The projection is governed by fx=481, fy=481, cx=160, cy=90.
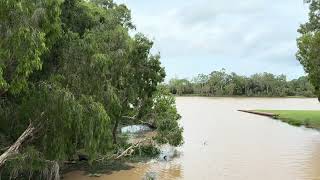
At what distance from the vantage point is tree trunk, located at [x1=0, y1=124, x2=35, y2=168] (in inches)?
510

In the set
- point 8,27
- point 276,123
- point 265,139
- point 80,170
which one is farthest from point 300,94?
point 8,27

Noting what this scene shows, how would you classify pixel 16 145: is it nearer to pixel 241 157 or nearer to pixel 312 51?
pixel 241 157

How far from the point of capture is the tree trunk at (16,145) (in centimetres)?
1296

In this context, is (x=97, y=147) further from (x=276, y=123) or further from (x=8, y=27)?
(x=276, y=123)

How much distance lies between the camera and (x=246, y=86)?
115875 mm

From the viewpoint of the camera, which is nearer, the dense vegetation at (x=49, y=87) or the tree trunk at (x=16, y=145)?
the dense vegetation at (x=49, y=87)

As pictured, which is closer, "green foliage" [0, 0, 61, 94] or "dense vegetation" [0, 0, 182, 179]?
"green foliage" [0, 0, 61, 94]

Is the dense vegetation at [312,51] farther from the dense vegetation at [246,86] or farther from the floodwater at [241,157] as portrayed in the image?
the dense vegetation at [246,86]

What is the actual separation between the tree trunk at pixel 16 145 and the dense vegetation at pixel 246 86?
332ft

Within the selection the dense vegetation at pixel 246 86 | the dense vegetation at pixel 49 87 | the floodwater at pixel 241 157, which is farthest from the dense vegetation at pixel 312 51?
the dense vegetation at pixel 246 86

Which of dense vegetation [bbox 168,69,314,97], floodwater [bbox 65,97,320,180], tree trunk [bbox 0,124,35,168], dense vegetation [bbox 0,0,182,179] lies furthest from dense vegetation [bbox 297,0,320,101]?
dense vegetation [bbox 168,69,314,97]

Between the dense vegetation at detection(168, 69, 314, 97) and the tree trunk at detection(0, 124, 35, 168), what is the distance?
101m

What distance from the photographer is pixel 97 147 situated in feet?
50.1

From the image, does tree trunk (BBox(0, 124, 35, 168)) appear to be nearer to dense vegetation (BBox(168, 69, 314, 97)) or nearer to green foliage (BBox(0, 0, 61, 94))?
green foliage (BBox(0, 0, 61, 94))
